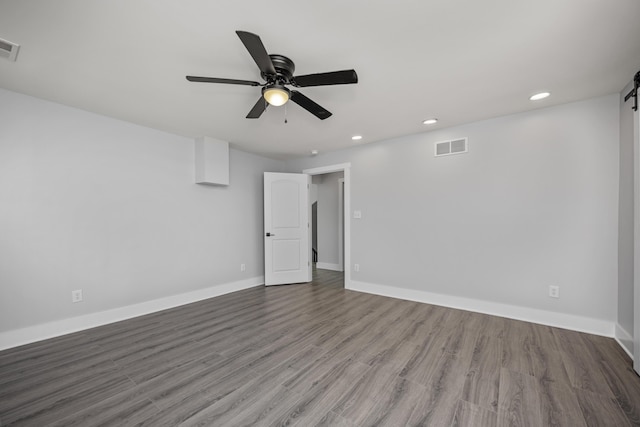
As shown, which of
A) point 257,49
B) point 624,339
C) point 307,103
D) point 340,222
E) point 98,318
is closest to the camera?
point 257,49

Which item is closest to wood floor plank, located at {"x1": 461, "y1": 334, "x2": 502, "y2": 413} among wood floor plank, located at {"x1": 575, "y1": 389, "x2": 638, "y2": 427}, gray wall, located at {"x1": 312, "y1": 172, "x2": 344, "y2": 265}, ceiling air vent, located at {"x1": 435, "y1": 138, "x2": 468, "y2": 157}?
wood floor plank, located at {"x1": 575, "y1": 389, "x2": 638, "y2": 427}

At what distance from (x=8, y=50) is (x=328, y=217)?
5.31 m

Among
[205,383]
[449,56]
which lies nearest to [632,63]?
[449,56]

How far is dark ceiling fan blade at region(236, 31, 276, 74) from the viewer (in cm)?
132

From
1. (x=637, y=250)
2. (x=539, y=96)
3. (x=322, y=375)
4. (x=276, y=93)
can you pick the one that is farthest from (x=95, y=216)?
(x=637, y=250)

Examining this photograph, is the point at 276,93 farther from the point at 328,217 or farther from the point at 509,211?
the point at 328,217

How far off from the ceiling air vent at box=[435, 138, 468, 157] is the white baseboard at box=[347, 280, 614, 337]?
1.98 metres

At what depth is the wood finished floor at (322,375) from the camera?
160cm

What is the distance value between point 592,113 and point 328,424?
3822 millimetres

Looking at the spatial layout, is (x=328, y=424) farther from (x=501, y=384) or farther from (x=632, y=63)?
(x=632, y=63)

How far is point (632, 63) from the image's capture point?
2037 millimetres

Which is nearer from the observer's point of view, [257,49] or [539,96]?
[257,49]

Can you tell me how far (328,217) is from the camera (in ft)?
20.9

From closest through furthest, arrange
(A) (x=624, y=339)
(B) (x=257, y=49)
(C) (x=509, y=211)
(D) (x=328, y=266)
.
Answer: (B) (x=257, y=49) → (A) (x=624, y=339) → (C) (x=509, y=211) → (D) (x=328, y=266)
